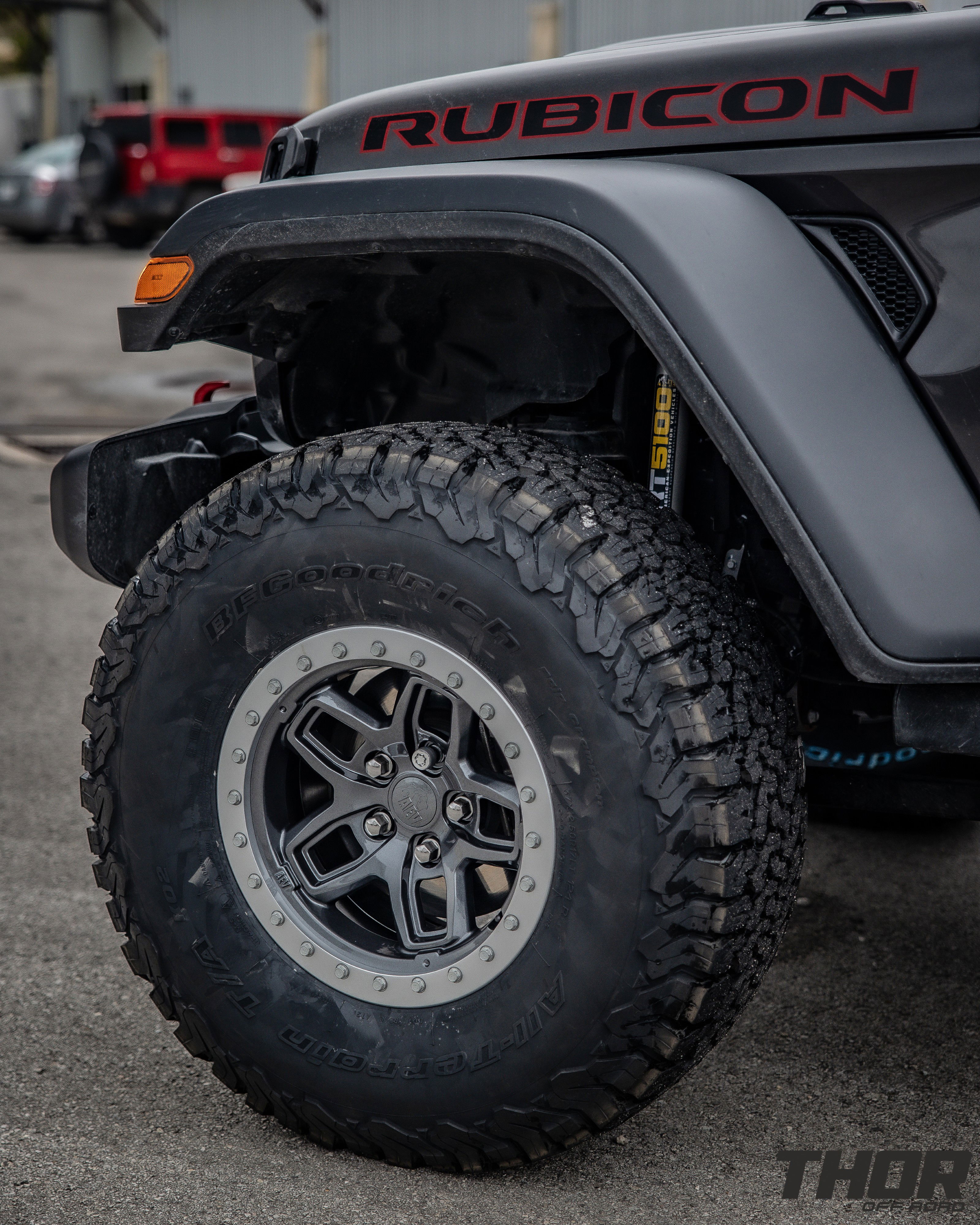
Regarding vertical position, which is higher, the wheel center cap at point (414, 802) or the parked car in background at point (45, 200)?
the parked car in background at point (45, 200)

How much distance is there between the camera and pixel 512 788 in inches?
74.1

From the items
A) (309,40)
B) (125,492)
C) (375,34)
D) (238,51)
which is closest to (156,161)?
(375,34)

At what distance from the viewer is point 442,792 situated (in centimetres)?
193

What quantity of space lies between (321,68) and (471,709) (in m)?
26.7

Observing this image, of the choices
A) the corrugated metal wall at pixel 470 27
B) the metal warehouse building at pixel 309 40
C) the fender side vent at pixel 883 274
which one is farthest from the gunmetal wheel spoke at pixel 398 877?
the corrugated metal wall at pixel 470 27

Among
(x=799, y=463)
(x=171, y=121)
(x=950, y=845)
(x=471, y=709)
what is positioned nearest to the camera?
(x=799, y=463)

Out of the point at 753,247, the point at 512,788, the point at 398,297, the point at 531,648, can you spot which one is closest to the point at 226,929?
the point at 512,788

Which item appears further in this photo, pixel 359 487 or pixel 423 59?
pixel 423 59

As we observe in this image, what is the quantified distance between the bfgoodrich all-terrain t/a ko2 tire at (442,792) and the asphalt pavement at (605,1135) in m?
0.10

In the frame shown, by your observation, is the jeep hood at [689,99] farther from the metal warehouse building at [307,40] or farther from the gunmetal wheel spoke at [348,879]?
the metal warehouse building at [307,40]

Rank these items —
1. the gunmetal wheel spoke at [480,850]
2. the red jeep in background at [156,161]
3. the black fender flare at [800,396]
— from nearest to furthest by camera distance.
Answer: the black fender flare at [800,396] < the gunmetal wheel spoke at [480,850] < the red jeep in background at [156,161]


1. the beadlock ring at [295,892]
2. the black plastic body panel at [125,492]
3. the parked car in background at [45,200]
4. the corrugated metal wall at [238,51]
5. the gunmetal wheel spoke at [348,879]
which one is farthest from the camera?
the corrugated metal wall at [238,51]

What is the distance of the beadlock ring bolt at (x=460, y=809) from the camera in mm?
1917

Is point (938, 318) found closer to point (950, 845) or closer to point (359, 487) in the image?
point (359, 487)
